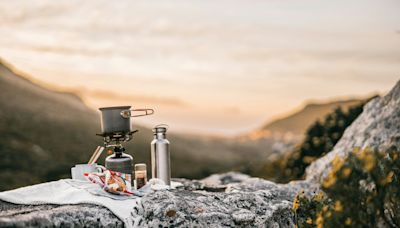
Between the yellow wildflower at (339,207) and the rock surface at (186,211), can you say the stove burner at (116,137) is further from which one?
the yellow wildflower at (339,207)

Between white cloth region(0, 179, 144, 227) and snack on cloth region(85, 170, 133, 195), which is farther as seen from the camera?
snack on cloth region(85, 170, 133, 195)

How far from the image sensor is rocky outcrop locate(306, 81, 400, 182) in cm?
636

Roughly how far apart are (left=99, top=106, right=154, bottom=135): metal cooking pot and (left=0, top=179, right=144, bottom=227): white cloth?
1.73 ft

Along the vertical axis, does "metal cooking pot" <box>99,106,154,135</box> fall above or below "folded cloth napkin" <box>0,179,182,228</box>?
above

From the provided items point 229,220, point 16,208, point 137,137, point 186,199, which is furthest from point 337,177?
point 137,137

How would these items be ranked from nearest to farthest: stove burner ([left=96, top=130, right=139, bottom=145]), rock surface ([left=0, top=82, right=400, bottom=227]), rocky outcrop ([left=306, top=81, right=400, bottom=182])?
1. rock surface ([left=0, top=82, right=400, bottom=227])
2. stove burner ([left=96, top=130, right=139, bottom=145])
3. rocky outcrop ([left=306, top=81, right=400, bottom=182])

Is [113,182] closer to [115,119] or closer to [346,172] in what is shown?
[115,119]

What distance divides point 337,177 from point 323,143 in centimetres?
594

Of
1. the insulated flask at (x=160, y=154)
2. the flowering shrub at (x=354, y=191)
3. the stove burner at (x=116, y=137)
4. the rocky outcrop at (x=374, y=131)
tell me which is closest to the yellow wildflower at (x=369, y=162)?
the flowering shrub at (x=354, y=191)

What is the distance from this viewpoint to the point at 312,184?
668 cm

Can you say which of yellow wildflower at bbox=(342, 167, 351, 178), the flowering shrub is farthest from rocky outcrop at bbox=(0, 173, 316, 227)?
yellow wildflower at bbox=(342, 167, 351, 178)

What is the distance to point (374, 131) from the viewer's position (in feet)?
21.6

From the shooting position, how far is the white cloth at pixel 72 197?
4.17 m

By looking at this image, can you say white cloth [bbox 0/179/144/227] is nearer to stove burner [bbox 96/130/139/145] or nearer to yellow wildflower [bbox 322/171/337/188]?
stove burner [bbox 96/130/139/145]
